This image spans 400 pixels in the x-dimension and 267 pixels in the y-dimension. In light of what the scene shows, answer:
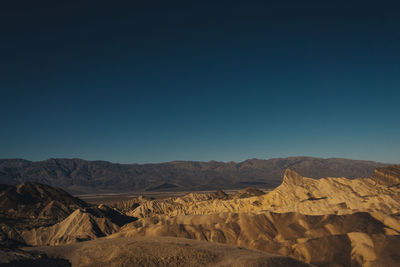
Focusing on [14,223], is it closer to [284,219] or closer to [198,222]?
[198,222]

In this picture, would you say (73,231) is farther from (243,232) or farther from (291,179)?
(291,179)

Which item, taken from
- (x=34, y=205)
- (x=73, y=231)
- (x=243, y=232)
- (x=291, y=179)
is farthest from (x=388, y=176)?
(x=34, y=205)

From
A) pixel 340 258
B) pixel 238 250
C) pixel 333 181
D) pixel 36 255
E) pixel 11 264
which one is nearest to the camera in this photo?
pixel 11 264

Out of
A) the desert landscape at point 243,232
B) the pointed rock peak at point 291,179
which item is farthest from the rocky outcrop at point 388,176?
the pointed rock peak at point 291,179

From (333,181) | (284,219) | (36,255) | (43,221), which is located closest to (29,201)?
(43,221)

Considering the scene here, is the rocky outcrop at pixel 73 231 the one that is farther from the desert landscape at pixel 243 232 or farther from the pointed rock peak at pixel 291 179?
the pointed rock peak at pixel 291 179

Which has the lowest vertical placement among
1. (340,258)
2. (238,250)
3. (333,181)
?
(340,258)

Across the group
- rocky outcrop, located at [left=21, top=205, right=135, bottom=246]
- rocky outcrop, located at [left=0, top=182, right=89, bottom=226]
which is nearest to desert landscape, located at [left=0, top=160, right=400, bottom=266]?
rocky outcrop, located at [left=21, top=205, right=135, bottom=246]

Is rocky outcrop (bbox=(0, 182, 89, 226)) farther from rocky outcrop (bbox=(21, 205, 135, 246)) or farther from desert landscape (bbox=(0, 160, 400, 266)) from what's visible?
rocky outcrop (bbox=(21, 205, 135, 246))
